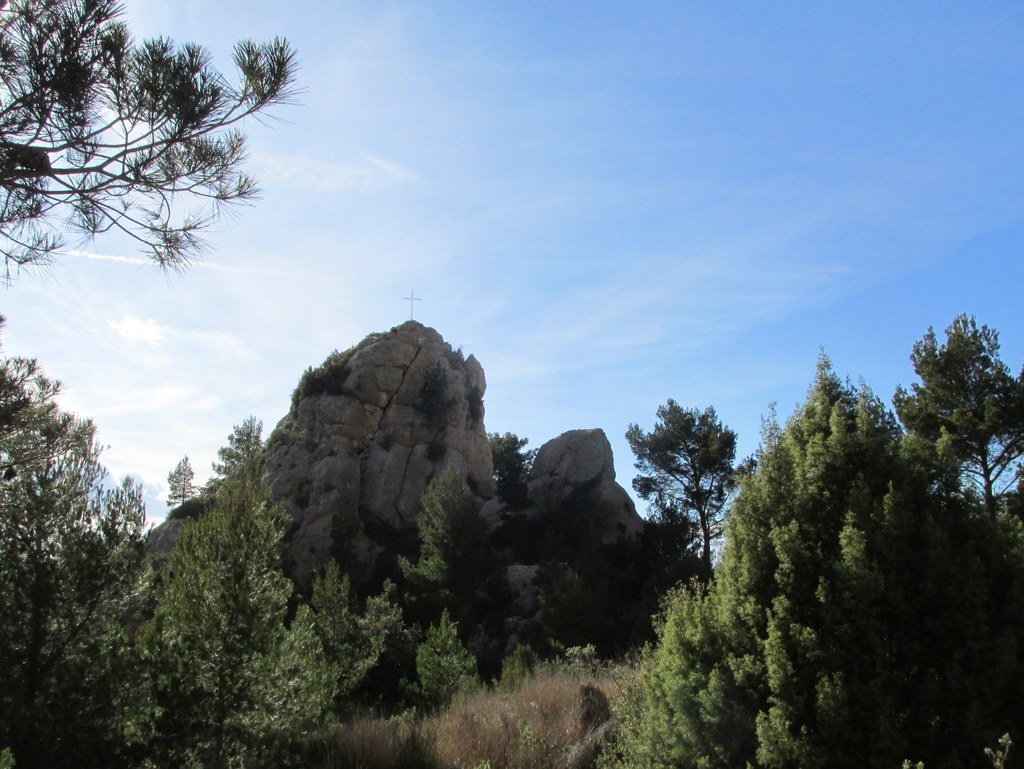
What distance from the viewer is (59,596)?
8484 mm

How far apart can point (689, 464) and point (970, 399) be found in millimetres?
19316

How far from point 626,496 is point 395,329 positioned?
17.2 m

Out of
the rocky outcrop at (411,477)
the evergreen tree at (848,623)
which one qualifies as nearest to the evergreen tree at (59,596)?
the evergreen tree at (848,623)

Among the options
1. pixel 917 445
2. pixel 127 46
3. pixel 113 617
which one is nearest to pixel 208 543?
pixel 113 617

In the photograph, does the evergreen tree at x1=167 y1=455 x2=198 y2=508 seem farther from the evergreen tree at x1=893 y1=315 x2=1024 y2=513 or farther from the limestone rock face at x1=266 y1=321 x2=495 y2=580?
the evergreen tree at x1=893 y1=315 x2=1024 y2=513

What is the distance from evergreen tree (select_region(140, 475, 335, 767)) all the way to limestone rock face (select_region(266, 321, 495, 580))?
29930 mm

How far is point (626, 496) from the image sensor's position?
41.4m

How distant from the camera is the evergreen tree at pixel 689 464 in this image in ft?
126

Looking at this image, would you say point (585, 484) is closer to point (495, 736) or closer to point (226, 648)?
point (495, 736)

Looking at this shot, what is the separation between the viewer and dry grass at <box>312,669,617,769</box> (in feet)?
26.9

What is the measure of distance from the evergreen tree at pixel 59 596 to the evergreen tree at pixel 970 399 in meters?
17.6

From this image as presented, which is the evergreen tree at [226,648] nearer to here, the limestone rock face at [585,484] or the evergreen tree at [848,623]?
the evergreen tree at [848,623]

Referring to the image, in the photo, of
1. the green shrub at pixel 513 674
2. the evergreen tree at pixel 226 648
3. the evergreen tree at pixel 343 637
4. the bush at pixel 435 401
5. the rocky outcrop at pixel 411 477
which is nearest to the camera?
the evergreen tree at pixel 226 648

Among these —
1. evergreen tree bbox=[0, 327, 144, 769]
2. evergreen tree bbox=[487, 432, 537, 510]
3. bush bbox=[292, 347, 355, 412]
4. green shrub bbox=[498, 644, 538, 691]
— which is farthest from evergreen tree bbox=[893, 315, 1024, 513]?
bush bbox=[292, 347, 355, 412]
